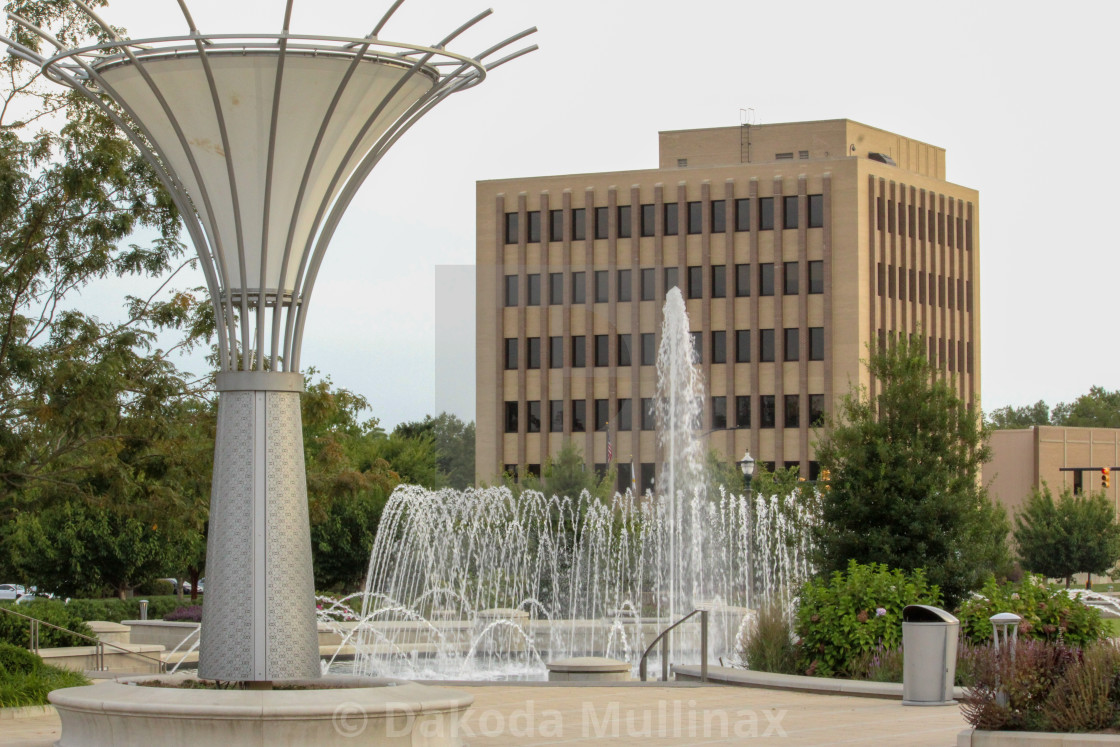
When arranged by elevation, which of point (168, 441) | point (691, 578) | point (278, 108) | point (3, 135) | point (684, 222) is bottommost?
point (691, 578)

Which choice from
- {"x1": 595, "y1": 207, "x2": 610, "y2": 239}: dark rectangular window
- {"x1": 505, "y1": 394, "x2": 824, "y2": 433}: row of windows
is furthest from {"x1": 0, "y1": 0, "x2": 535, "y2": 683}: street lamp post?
{"x1": 595, "y1": 207, "x2": 610, "y2": 239}: dark rectangular window

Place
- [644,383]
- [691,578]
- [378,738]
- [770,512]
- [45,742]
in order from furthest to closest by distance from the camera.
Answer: [644,383]
[770,512]
[691,578]
[45,742]
[378,738]

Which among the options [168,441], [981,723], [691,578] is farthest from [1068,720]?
[691,578]

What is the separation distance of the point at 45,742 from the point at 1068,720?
7957 millimetres

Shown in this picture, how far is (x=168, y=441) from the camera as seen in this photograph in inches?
803

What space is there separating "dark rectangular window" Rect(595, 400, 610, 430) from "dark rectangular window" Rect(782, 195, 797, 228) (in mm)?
11445

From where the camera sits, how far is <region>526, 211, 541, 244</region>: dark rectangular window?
2717 inches

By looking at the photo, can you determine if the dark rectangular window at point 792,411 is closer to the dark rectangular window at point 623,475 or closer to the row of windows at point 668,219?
the dark rectangular window at point 623,475

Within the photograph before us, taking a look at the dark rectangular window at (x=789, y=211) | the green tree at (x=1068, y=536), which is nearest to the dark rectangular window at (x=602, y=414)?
the dark rectangular window at (x=789, y=211)

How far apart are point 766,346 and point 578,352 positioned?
869 centimetres

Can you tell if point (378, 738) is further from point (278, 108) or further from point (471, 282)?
point (471, 282)

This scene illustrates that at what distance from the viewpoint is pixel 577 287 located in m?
68.4

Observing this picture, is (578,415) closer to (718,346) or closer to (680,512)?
(718,346)

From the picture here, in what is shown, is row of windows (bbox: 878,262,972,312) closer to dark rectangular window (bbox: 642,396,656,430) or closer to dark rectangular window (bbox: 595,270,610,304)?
dark rectangular window (bbox: 642,396,656,430)
